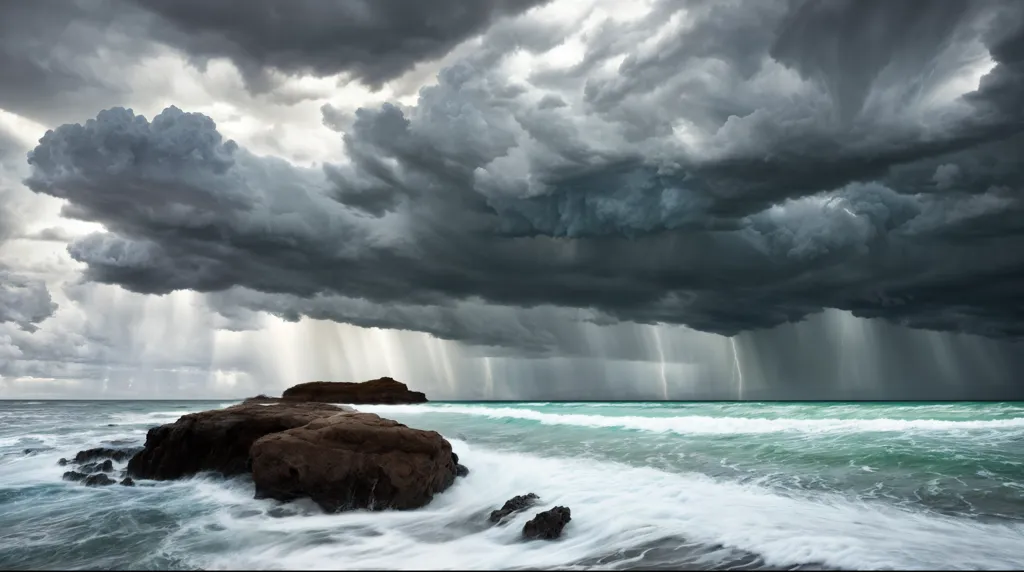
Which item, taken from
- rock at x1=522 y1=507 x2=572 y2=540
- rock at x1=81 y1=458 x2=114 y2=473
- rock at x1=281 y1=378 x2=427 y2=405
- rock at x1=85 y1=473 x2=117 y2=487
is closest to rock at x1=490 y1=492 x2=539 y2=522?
rock at x1=522 y1=507 x2=572 y2=540

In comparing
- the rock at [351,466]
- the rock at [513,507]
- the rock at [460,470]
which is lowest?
the rock at [513,507]

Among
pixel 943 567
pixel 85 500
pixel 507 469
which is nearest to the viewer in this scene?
pixel 943 567

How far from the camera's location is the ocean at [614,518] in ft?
28.8

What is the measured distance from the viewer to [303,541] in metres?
10.1

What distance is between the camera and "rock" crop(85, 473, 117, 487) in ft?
57.4

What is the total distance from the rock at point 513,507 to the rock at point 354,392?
284ft

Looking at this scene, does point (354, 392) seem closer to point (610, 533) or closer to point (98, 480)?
point (98, 480)

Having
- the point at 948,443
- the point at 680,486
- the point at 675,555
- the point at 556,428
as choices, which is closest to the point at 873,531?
the point at 675,555

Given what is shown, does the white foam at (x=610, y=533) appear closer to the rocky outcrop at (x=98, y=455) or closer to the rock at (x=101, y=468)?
the rock at (x=101, y=468)

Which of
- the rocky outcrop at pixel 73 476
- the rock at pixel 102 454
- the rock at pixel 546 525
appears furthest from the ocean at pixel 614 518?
the rock at pixel 102 454

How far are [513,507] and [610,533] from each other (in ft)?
7.62

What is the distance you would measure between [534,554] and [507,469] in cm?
856

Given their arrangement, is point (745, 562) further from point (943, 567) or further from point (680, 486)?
point (680, 486)

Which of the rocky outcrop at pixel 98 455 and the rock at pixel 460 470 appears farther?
the rocky outcrop at pixel 98 455
